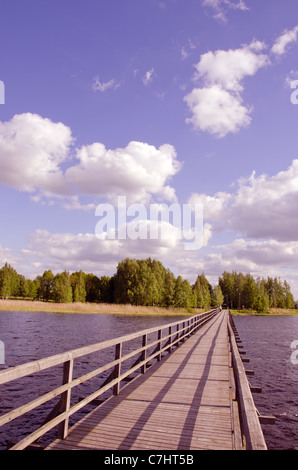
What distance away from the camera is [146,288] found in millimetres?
84750

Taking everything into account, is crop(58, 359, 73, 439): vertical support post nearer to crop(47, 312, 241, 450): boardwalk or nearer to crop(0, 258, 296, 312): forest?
crop(47, 312, 241, 450): boardwalk

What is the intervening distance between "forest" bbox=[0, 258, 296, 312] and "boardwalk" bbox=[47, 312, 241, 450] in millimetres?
74675

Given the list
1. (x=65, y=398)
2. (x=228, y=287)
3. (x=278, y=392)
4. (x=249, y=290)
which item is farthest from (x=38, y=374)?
(x=228, y=287)

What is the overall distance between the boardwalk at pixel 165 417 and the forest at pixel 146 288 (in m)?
74.7

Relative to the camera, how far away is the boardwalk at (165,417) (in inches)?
202

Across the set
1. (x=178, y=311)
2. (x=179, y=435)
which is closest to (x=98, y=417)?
(x=179, y=435)

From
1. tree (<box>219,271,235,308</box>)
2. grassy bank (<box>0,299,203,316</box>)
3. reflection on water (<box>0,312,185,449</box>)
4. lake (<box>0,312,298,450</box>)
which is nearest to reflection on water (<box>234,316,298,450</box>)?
lake (<box>0,312,298,450</box>)

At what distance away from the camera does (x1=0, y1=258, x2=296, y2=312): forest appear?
84.6 m

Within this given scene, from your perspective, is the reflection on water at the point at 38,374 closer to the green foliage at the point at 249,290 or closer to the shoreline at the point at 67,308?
the shoreline at the point at 67,308

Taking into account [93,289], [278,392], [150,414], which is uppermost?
[93,289]

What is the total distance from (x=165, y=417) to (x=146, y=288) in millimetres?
79061

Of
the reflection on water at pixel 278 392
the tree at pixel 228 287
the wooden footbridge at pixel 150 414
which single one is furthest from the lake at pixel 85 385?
the tree at pixel 228 287

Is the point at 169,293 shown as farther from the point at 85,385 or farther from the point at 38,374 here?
the point at 85,385

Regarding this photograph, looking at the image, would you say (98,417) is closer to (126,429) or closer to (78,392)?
(126,429)
